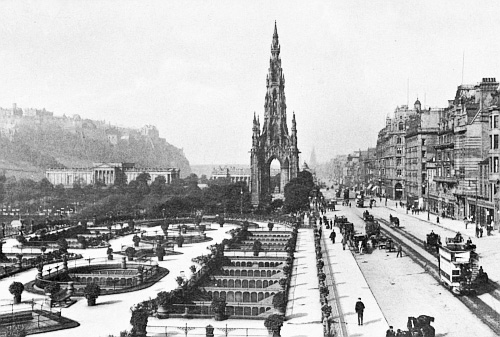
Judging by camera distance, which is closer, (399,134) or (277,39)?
(399,134)

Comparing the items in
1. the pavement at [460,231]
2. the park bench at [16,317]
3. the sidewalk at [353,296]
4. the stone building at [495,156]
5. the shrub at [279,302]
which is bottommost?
the park bench at [16,317]

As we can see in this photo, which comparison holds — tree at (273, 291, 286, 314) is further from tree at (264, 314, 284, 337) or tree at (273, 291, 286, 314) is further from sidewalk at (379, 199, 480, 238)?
sidewalk at (379, 199, 480, 238)

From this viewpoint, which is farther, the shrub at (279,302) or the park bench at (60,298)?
the park bench at (60,298)

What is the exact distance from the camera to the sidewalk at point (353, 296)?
24.2 m

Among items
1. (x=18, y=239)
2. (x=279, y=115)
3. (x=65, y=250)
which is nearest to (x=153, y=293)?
(x=65, y=250)

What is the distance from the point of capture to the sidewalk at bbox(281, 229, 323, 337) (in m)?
24.5

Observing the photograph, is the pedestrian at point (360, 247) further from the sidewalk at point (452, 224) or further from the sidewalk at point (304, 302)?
the sidewalk at point (452, 224)

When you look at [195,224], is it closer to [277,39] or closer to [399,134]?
[399,134]

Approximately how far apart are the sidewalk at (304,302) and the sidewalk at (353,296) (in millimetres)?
1217

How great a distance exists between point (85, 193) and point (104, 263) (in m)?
101

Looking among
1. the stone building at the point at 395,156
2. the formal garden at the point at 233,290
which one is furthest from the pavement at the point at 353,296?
the stone building at the point at 395,156

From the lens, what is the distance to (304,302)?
29672 mm

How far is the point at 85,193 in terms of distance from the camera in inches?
5522

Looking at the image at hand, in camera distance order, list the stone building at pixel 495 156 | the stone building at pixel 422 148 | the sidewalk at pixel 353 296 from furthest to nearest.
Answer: the stone building at pixel 422 148 → the stone building at pixel 495 156 → the sidewalk at pixel 353 296
